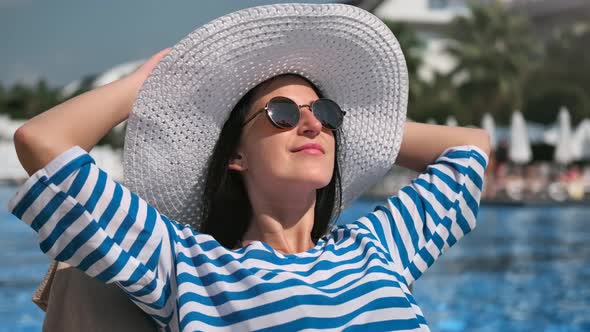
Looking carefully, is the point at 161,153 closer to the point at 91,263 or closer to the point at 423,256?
the point at 91,263

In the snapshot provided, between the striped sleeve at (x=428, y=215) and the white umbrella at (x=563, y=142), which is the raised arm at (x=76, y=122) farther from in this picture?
the white umbrella at (x=563, y=142)

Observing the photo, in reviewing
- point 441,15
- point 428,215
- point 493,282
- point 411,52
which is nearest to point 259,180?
point 428,215

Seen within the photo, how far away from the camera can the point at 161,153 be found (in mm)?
2156

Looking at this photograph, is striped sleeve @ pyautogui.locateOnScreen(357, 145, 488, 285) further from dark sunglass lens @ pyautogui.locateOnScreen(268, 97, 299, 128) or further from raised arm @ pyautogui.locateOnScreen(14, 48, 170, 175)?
raised arm @ pyautogui.locateOnScreen(14, 48, 170, 175)

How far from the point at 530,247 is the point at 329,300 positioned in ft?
31.4

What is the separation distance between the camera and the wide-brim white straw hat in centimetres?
206

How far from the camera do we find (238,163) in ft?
7.24

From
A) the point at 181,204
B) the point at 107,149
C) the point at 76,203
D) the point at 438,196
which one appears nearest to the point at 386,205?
the point at 438,196

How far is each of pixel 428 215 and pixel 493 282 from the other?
6306mm

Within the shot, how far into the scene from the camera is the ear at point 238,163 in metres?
2.20

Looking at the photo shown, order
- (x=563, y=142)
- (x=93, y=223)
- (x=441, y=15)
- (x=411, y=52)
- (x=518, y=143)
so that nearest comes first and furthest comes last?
(x=93, y=223) → (x=563, y=142) → (x=518, y=143) → (x=411, y=52) → (x=441, y=15)

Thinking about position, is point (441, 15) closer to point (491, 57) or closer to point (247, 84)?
point (491, 57)

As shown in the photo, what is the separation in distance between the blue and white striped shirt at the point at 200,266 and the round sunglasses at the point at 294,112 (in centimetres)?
26

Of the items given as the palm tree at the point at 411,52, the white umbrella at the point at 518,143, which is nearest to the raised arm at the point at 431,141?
the white umbrella at the point at 518,143
